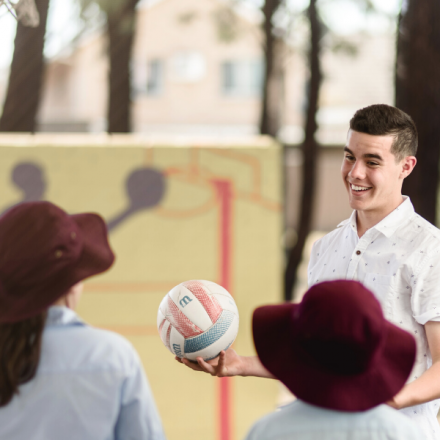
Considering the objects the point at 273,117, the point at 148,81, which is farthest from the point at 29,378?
the point at 148,81

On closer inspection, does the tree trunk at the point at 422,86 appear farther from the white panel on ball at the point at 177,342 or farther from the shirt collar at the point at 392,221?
the white panel on ball at the point at 177,342

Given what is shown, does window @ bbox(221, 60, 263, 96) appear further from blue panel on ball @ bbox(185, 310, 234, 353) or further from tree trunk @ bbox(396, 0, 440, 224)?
blue panel on ball @ bbox(185, 310, 234, 353)

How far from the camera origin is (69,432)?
53.5 inches

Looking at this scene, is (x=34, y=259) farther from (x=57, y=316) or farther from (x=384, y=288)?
(x=384, y=288)

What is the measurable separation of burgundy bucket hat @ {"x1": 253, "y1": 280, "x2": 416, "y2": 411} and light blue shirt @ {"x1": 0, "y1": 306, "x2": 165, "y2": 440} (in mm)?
381

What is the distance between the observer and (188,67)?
1605cm

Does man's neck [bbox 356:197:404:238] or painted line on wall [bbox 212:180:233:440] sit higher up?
man's neck [bbox 356:197:404:238]

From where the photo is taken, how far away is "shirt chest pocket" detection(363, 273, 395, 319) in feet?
5.90

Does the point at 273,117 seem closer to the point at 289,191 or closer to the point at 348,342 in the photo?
the point at 289,191

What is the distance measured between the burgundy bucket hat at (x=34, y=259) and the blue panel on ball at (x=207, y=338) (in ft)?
2.22

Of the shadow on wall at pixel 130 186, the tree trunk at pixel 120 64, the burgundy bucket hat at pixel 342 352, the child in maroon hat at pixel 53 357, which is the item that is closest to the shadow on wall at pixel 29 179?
the shadow on wall at pixel 130 186

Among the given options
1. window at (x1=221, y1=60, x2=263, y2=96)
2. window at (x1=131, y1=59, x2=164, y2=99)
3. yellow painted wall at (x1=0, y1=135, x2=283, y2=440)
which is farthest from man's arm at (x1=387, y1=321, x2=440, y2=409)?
window at (x1=221, y1=60, x2=263, y2=96)

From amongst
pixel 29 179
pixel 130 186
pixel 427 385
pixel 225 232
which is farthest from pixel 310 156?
pixel 427 385

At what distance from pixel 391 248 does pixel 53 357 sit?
1.17 m
